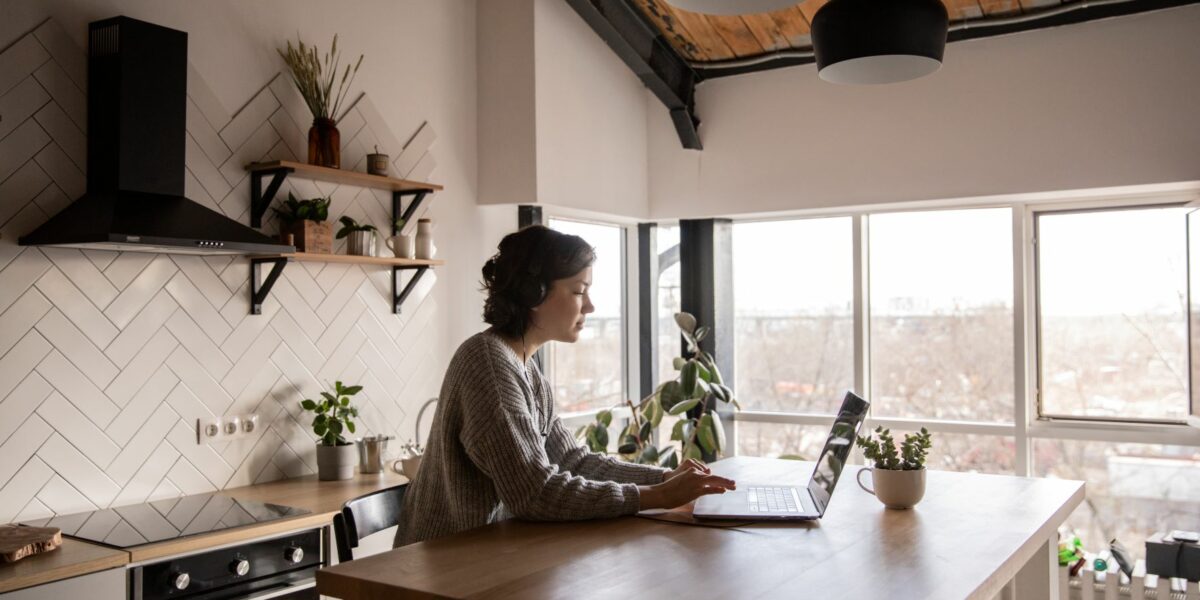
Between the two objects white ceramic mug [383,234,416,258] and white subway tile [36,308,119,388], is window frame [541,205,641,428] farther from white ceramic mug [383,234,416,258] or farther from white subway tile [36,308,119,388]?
white subway tile [36,308,119,388]

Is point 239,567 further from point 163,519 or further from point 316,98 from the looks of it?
point 316,98

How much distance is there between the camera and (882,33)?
2.24 meters

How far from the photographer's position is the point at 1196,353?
3.75 m

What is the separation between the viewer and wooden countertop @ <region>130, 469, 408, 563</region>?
2.35 meters

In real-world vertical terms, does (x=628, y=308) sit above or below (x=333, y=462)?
A: above

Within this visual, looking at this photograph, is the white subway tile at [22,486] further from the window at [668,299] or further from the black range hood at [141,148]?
the window at [668,299]

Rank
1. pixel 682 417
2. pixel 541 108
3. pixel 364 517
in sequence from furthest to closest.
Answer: pixel 682 417 < pixel 541 108 < pixel 364 517

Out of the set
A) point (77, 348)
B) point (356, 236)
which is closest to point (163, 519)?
point (77, 348)

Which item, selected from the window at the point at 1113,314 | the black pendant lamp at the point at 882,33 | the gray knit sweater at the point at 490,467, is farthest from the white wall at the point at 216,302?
the window at the point at 1113,314

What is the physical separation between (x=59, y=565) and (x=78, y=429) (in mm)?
639

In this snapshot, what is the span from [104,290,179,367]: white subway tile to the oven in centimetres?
71

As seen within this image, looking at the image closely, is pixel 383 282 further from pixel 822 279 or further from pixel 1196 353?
pixel 1196 353

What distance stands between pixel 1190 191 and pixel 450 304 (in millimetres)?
2958

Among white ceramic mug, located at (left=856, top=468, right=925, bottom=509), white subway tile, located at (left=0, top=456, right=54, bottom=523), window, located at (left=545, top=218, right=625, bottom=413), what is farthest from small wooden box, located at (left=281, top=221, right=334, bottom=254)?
white ceramic mug, located at (left=856, top=468, right=925, bottom=509)
